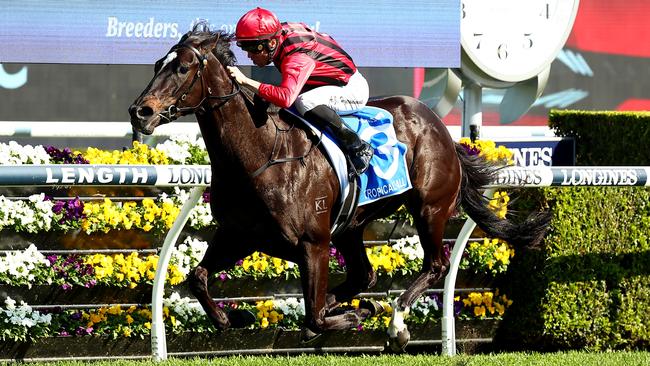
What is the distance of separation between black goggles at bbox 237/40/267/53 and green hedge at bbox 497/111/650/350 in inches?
85.8

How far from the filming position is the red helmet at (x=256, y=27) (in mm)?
4867

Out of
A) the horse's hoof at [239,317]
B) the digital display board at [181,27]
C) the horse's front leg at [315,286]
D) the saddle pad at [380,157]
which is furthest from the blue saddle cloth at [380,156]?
the digital display board at [181,27]

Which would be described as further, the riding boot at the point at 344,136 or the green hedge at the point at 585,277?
the green hedge at the point at 585,277

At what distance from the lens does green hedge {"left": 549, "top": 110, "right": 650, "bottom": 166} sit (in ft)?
22.6

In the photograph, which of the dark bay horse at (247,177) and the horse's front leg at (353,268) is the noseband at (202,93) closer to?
the dark bay horse at (247,177)

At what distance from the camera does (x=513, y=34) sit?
8.27m

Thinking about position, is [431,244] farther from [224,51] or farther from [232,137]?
[224,51]

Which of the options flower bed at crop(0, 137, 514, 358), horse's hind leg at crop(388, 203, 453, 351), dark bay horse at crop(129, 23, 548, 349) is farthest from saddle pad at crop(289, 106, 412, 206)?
flower bed at crop(0, 137, 514, 358)

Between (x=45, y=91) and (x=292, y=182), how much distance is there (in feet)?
19.1

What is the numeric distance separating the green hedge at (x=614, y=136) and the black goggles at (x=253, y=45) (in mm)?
2665

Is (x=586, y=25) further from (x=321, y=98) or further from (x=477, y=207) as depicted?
(x=321, y=98)

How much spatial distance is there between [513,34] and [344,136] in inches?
135

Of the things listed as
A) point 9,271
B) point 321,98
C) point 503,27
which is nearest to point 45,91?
point 503,27

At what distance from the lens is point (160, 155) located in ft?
20.0
